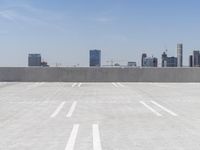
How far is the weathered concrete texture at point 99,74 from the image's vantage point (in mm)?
41656

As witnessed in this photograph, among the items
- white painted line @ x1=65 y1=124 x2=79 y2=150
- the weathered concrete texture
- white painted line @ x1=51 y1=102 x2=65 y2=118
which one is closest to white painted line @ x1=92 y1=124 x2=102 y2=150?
white painted line @ x1=65 y1=124 x2=79 y2=150

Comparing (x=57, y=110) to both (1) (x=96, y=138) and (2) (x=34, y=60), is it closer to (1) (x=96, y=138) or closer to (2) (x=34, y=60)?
(1) (x=96, y=138)

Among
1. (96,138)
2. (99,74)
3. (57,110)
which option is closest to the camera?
(96,138)

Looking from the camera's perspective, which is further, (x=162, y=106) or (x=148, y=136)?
(x=162, y=106)

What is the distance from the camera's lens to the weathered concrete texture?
137 feet

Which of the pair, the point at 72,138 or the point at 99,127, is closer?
the point at 72,138

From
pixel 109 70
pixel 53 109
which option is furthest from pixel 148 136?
pixel 109 70

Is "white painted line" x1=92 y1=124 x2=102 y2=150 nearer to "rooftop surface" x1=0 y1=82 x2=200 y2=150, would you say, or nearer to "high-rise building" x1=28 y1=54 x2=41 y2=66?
"rooftop surface" x1=0 y1=82 x2=200 y2=150

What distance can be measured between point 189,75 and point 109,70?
7144 mm

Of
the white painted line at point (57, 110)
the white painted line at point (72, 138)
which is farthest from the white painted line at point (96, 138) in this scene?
the white painted line at point (57, 110)

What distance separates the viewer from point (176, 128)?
38.8ft

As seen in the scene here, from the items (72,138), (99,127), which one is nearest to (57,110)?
(99,127)

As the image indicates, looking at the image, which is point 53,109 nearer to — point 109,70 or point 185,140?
point 185,140

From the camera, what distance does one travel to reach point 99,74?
1654 inches
